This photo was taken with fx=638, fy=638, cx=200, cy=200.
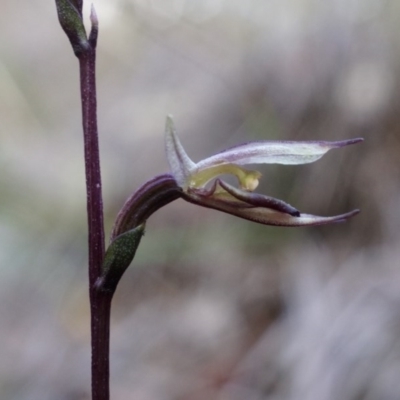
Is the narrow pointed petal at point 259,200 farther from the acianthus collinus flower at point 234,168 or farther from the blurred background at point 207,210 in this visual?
the blurred background at point 207,210

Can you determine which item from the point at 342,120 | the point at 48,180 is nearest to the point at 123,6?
the point at 48,180

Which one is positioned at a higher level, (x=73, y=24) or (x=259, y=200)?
(x=73, y=24)

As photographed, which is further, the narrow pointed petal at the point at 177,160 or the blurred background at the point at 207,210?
the blurred background at the point at 207,210

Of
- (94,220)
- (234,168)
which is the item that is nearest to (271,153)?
(234,168)

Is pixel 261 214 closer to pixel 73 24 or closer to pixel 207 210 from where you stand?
pixel 73 24

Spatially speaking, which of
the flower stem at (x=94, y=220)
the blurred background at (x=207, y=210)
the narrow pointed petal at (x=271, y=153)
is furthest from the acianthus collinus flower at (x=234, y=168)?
the blurred background at (x=207, y=210)
